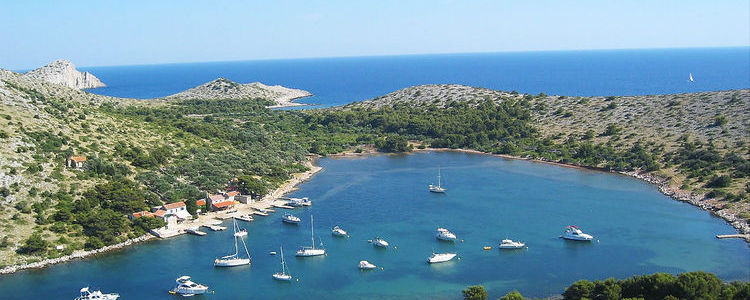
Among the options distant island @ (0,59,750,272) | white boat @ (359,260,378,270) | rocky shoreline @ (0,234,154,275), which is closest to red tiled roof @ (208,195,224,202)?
distant island @ (0,59,750,272)

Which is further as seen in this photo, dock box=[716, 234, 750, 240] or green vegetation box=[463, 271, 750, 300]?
dock box=[716, 234, 750, 240]

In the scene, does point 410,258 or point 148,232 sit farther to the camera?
point 148,232

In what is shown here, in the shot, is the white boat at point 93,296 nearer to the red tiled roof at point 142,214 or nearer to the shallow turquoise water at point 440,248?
the shallow turquoise water at point 440,248

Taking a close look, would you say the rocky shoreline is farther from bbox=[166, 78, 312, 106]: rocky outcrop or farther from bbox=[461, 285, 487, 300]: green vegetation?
bbox=[166, 78, 312, 106]: rocky outcrop

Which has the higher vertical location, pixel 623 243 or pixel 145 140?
pixel 145 140

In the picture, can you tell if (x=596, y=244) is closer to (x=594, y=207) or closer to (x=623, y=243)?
(x=623, y=243)

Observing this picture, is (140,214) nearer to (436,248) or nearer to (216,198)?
(216,198)

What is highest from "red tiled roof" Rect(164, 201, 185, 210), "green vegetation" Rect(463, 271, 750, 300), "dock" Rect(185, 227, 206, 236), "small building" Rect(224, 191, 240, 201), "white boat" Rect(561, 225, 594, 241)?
"green vegetation" Rect(463, 271, 750, 300)

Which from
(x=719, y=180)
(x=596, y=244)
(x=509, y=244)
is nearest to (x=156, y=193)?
(x=509, y=244)
